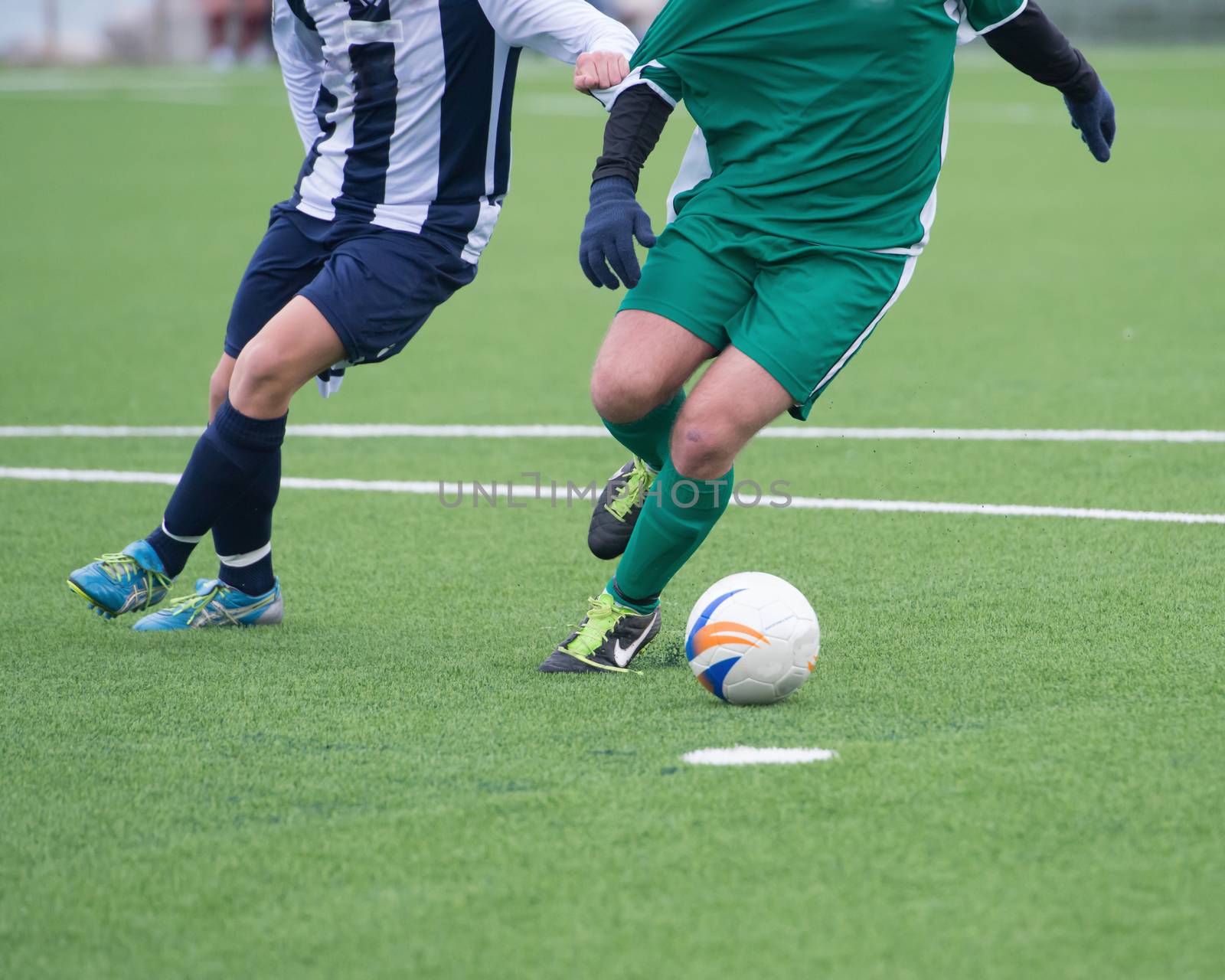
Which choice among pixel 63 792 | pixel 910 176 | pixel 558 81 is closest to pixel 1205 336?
pixel 910 176

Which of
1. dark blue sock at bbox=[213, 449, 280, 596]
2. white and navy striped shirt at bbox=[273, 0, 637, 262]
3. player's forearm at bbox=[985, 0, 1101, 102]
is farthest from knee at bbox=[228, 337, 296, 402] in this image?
player's forearm at bbox=[985, 0, 1101, 102]

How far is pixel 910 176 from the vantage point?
4.26 m

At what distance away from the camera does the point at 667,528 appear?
421 centimetres

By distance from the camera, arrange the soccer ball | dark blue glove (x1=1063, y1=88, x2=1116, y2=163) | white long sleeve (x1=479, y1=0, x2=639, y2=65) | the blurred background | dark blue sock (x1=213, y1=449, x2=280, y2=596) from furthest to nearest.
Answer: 1. the blurred background
2. dark blue sock (x1=213, y1=449, x2=280, y2=596)
3. dark blue glove (x1=1063, y1=88, x2=1116, y2=163)
4. white long sleeve (x1=479, y1=0, x2=639, y2=65)
5. the soccer ball

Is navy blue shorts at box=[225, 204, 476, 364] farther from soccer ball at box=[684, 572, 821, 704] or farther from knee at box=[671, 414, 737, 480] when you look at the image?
soccer ball at box=[684, 572, 821, 704]

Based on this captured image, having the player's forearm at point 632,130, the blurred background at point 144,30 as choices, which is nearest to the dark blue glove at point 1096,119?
the player's forearm at point 632,130

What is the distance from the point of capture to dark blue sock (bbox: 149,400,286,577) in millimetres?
4520

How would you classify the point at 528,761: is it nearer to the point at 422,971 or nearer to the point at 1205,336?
the point at 422,971

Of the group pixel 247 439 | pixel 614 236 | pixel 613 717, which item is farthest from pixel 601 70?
pixel 613 717

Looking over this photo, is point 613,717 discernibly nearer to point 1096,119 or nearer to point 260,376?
point 260,376

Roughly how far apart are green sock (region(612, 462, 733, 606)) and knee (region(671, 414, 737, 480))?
43 millimetres

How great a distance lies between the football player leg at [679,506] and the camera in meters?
4.06

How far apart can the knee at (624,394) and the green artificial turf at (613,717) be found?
676mm

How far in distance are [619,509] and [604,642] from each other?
1.82 feet
